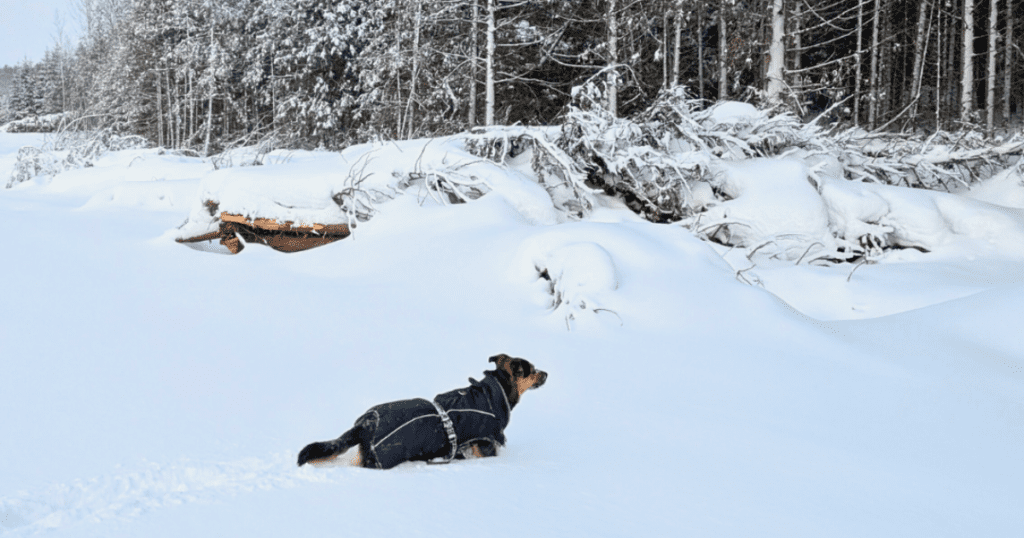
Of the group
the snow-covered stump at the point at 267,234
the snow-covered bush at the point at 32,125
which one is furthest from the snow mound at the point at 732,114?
the snow-covered bush at the point at 32,125

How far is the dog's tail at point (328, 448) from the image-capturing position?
6.25ft

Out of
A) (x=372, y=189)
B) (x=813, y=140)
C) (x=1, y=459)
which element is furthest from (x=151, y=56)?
(x=1, y=459)

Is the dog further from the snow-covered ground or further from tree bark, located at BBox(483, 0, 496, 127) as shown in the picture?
tree bark, located at BBox(483, 0, 496, 127)

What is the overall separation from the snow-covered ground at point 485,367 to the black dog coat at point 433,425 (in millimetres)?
70

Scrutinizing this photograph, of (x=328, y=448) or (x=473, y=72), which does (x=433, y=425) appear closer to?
(x=328, y=448)

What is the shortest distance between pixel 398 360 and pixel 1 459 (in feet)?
5.71

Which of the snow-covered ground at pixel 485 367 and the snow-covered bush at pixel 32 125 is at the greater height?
the snow-covered bush at pixel 32 125

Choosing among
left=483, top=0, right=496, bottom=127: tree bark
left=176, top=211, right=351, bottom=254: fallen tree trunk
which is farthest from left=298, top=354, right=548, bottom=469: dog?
left=483, top=0, right=496, bottom=127: tree bark

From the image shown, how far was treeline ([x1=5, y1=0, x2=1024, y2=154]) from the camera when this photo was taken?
1069 centimetres

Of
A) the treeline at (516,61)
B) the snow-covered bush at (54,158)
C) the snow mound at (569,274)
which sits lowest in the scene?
the snow mound at (569,274)

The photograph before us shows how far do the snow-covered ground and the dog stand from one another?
2.7 inches

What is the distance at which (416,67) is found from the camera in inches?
553

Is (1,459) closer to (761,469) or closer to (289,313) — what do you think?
(289,313)

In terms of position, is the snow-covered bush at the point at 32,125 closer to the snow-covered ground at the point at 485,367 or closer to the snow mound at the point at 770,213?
the snow-covered ground at the point at 485,367
